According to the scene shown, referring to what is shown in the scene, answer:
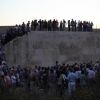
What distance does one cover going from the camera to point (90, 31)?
24.0 m

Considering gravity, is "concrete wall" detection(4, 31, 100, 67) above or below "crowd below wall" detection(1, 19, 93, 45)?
below

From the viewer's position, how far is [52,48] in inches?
877

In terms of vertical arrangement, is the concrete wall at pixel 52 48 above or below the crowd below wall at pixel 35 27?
below

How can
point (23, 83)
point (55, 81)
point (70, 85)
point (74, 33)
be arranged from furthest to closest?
1. point (74, 33)
2. point (23, 83)
3. point (55, 81)
4. point (70, 85)

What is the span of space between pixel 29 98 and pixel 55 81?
17.8 feet

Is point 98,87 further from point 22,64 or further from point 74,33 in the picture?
point 74,33

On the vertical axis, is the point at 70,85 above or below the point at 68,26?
below

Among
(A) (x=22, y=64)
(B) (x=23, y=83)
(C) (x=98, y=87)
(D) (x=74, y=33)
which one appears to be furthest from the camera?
(D) (x=74, y=33)

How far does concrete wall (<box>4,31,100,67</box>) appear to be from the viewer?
70.8ft

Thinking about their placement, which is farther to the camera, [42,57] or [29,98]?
[42,57]

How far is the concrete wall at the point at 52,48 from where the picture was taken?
70.8 ft

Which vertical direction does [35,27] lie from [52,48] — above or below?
above

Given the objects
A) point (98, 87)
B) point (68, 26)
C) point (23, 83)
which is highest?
point (68, 26)

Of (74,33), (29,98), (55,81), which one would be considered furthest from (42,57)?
(29,98)
